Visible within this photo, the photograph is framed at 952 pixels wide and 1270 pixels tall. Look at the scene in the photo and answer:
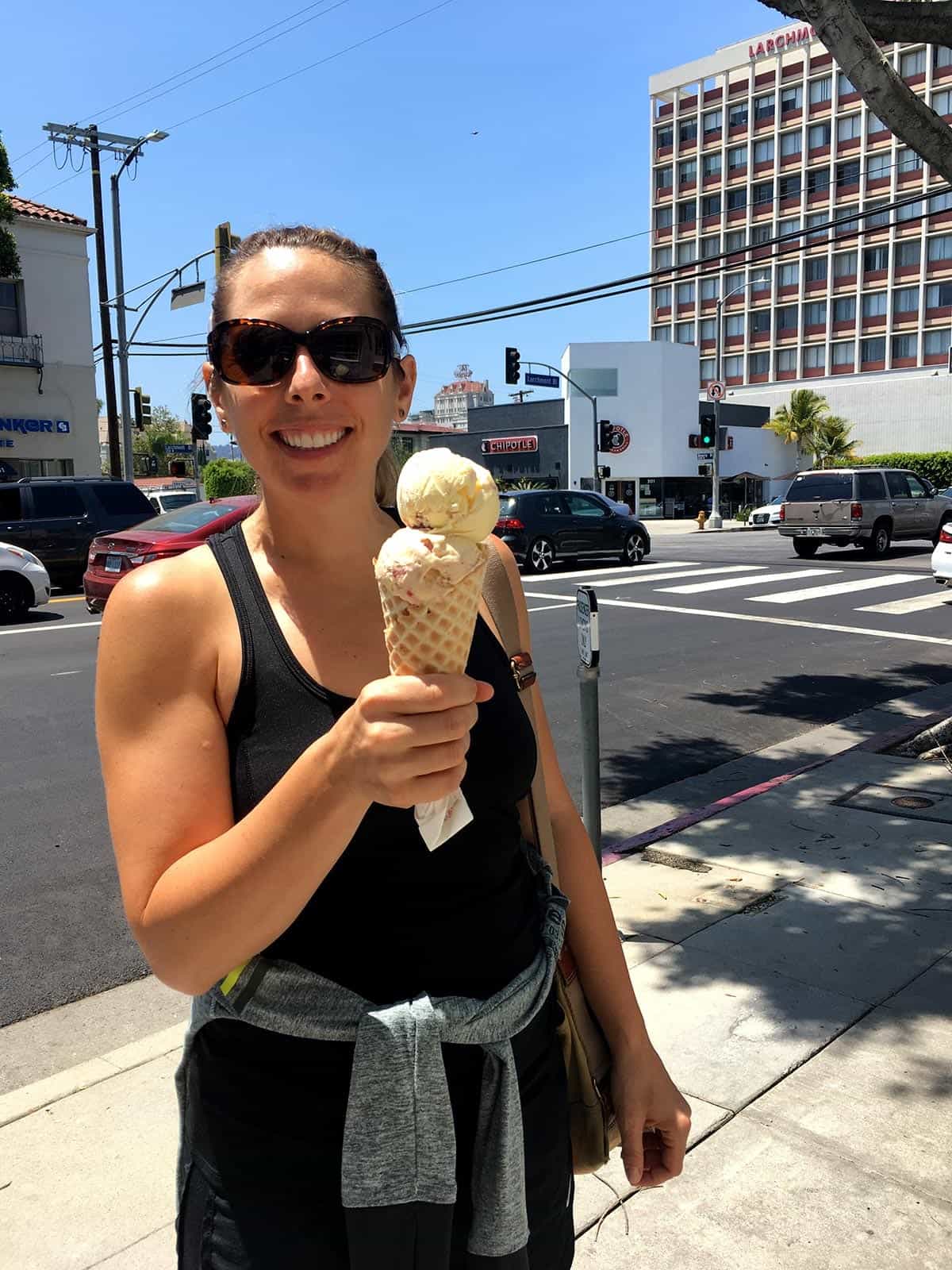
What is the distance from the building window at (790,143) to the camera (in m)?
65.6

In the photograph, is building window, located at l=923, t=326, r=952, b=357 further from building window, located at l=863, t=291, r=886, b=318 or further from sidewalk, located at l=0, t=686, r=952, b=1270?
sidewalk, located at l=0, t=686, r=952, b=1270

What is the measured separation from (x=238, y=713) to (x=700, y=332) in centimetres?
7393

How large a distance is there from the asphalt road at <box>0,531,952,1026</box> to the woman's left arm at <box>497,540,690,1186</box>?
71 cm

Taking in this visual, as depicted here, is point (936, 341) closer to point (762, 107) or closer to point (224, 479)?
point (762, 107)

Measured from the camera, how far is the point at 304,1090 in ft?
4.19

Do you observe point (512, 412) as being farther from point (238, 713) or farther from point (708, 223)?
point (238, 713)

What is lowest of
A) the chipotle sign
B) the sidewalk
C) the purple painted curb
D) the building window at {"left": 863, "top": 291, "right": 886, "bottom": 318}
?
the sidewalk

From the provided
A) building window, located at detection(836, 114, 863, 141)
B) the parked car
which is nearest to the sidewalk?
the parked car

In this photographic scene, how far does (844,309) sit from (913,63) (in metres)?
14.0

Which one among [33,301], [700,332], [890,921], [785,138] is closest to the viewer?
[890,921]

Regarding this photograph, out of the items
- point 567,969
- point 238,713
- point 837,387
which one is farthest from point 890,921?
point 837,387

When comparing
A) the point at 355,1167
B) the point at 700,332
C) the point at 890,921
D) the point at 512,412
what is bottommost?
the point at 890,921

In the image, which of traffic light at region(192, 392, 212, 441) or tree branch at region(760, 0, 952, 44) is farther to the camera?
traffic light at region(192, 392, 212, 441)

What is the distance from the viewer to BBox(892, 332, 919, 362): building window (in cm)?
6031
